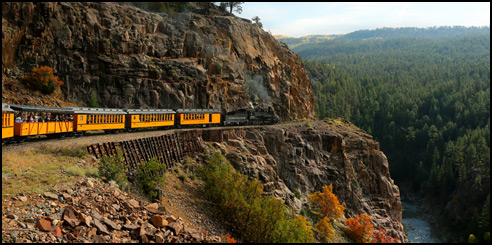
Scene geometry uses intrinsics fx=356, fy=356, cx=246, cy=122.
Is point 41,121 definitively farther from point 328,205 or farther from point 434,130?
point 434,130

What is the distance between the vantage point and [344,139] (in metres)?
53.1

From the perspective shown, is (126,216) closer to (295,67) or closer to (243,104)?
(243,104)

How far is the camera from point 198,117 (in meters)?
40.8

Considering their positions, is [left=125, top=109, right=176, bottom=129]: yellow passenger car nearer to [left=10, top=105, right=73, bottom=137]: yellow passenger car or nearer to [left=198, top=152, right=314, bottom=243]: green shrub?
[left=10, top=105, right=73, bottom=137]: yellow passenger car

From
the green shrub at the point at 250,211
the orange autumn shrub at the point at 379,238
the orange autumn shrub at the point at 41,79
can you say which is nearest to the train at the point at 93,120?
the green shrub at the point at 250,211

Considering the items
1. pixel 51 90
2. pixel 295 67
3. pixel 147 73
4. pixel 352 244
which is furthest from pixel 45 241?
pixel 295 67

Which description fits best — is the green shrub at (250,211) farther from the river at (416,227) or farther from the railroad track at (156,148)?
the river at (416,227)

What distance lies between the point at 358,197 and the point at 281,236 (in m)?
28.3

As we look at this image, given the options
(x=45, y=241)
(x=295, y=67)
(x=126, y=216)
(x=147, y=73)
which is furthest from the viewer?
(x=295, y=67)

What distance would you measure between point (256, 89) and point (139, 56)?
19.9 meters

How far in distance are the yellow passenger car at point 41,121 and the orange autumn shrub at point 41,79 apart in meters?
16.2

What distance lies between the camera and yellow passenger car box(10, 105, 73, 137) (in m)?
23.5

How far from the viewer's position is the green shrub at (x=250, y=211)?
22.4m

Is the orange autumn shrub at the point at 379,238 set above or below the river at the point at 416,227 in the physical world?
above
